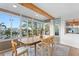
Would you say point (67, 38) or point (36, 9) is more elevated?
point (36, 9)

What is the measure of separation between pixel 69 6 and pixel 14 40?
1.14 meters

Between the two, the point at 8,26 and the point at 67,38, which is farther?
the point at 67,38

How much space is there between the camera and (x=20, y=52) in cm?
223

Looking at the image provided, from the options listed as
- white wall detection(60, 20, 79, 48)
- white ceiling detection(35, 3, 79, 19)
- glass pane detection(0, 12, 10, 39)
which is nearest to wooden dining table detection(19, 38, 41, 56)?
glass pane detection(0, 12, 10, 39)

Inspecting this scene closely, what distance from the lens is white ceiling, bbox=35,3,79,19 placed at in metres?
2.13

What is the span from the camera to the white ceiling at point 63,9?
2133mm

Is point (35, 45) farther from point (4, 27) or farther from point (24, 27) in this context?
point (4, 27)

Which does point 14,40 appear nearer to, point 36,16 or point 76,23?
point 36,16

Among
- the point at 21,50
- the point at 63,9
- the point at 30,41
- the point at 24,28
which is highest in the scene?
the point at 63,9

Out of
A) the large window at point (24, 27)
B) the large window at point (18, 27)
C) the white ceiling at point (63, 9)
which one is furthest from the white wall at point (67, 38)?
the large window at point (24, 27)

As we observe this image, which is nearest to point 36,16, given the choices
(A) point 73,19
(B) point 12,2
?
(B) point 12,2

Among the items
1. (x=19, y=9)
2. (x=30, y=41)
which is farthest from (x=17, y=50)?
(x=19, y=9)

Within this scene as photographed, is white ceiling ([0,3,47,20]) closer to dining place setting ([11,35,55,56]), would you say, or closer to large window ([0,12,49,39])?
large window ([0,12,49,39])

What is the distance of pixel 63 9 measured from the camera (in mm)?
2174
